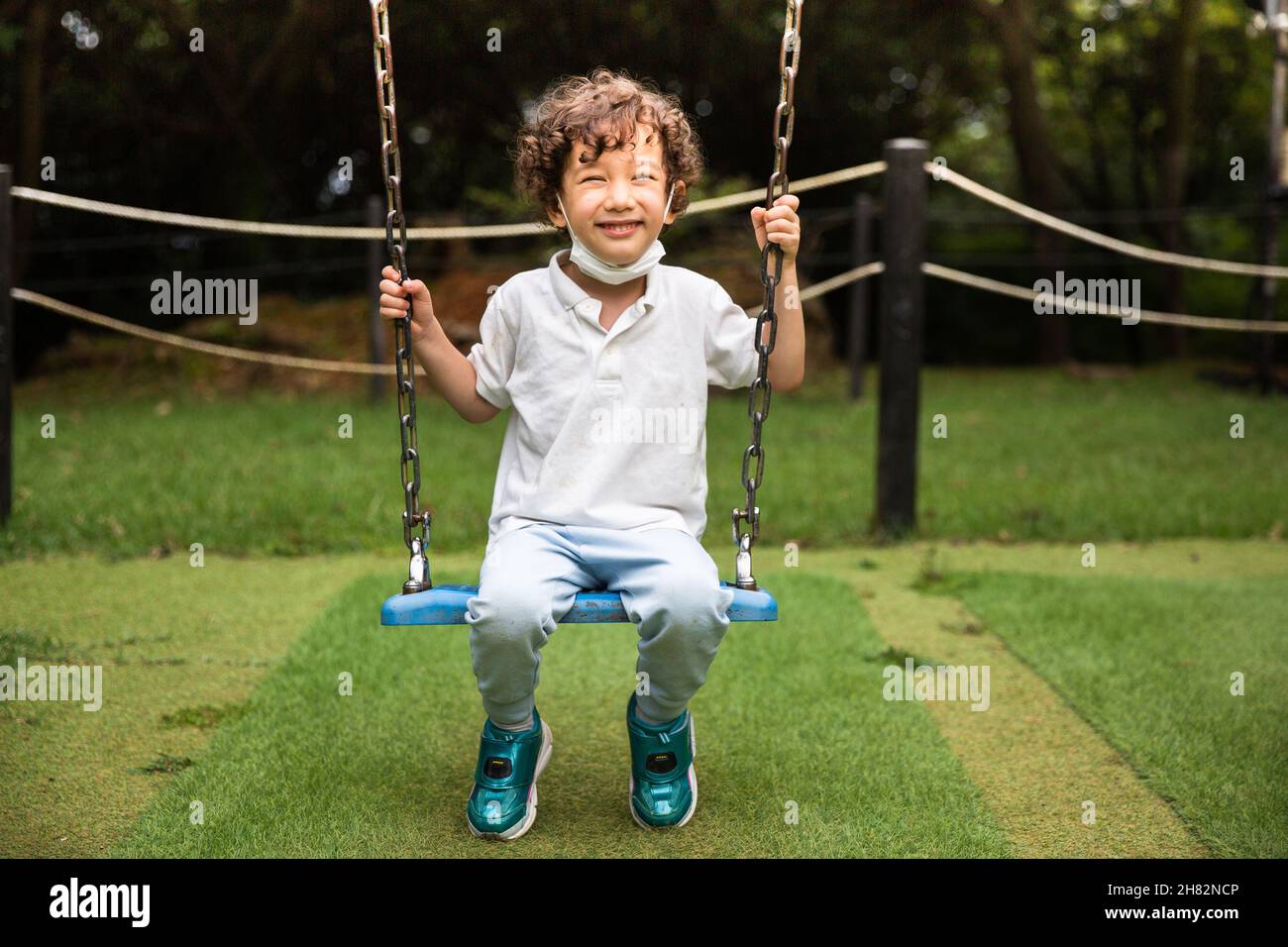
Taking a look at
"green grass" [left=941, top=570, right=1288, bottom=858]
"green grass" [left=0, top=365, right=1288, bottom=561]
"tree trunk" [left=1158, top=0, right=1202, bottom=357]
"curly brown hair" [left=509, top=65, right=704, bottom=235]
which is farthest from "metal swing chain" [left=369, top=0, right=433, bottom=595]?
"tree trunk" [left=1158, top=0, right=1202, bottom=357]

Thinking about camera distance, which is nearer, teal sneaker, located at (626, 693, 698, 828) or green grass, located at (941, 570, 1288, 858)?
teal sneaker, located at (626, 693, 698, 828)

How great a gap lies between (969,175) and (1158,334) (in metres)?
3.32

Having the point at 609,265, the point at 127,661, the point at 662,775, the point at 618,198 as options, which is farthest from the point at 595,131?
the point at 127,661

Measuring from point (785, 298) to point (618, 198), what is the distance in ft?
1.20

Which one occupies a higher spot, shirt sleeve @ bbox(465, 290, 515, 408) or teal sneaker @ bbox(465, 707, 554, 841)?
shirt sleeve @ bbox(465, 290, 515, 408)

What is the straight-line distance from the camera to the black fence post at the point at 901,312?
4.26m

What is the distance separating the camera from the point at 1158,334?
12.8 m

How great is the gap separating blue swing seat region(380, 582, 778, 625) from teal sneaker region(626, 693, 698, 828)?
29cm

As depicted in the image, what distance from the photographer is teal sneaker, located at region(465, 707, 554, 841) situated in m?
2.18

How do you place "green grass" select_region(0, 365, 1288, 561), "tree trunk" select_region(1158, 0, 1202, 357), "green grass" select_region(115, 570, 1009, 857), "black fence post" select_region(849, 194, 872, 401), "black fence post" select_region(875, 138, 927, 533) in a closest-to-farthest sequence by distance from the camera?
"green grass" select_region(115, 570, 1009, 857), "black fence post" select_region(875, 138, 927, 533), "green grass" select_region(0, 365, 1288, 561), "black fence post" select_region(849, 194, 872, 401), "tree trunk" select_region(1158, 0, 1202, 357)

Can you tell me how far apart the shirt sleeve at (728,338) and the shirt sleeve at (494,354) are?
0.36 meters

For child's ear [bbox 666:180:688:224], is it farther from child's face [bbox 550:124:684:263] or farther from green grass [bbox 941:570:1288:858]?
green grass [bbox 941:570:1288:858]

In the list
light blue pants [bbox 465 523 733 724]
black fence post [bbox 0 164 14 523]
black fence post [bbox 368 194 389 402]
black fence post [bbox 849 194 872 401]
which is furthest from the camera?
black fence post [bbox 849 194 872 401]
